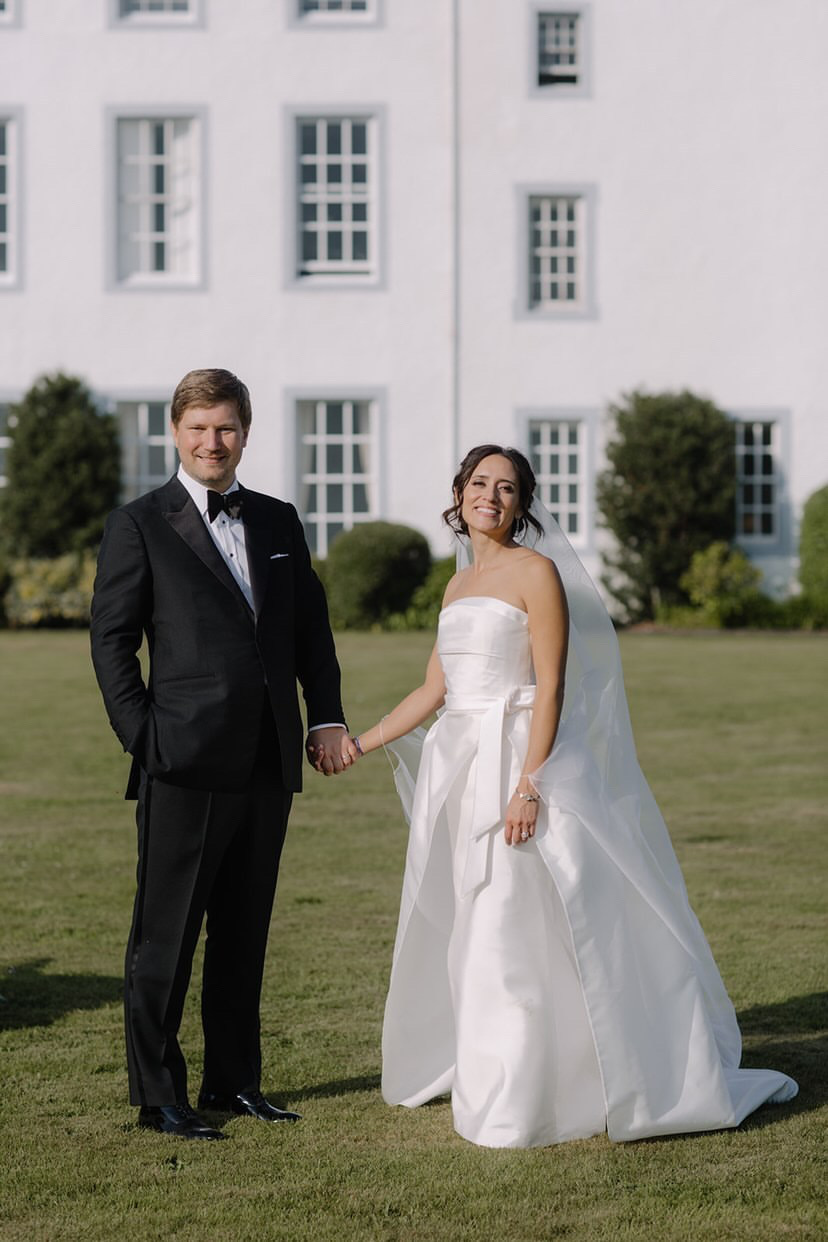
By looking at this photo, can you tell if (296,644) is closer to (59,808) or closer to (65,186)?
(59,808)

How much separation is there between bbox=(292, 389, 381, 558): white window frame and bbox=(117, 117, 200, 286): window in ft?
8.73

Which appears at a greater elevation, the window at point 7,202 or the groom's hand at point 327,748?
the window at point 7,202

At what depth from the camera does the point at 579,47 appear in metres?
24.3

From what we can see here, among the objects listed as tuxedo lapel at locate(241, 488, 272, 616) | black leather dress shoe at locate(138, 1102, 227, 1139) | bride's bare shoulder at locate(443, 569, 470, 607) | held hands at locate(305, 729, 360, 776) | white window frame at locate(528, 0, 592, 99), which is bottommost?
black leather dress shoe at locate(138, 1102, 227, 1139)

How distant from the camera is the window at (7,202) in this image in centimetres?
2438

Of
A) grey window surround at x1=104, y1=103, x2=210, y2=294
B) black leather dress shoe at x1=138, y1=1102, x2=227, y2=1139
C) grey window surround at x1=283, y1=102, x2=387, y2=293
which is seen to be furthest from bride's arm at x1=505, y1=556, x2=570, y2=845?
grey window surround at x1=104, y1=103, x2=210, y2=294

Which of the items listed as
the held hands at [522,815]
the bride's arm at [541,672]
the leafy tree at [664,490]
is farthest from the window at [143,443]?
the held hands at [522,815]

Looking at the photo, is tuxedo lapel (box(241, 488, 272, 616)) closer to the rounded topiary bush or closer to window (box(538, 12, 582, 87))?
the rounded topiary bush

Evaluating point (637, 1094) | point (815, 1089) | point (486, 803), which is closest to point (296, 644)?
point (486, 803)

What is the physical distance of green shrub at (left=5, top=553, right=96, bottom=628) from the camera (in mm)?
22625

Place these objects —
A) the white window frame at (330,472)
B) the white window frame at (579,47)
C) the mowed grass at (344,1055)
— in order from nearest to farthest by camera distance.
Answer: the mowed grass at (344,1055)
the white window frame at (579,47)
the white window frame at (330,472)

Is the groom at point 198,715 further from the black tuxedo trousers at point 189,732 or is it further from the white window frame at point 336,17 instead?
the white window frame at point 336,17

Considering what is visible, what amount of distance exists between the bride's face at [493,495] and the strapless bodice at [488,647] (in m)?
0.22

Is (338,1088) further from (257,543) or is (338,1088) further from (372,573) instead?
(372,573)
